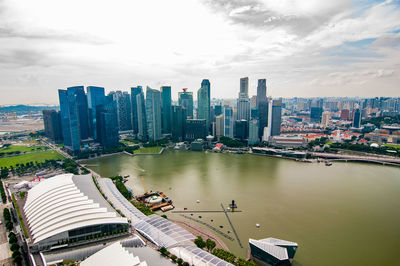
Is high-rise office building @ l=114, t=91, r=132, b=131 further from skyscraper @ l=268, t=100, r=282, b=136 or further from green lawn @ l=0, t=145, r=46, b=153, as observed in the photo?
skyscraper @ l=268, t=100, r=282, b=136

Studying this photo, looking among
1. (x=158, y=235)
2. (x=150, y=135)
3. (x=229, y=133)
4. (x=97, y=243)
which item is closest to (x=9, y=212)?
(x=97, y=243)

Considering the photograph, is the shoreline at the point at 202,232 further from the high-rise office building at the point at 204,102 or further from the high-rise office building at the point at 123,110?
the high-rise office building at the point at 123,110

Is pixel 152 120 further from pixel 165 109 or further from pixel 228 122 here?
pixel 228 122

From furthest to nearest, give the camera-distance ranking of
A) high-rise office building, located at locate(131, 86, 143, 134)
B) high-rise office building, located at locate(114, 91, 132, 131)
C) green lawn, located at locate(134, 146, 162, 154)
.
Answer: high-rise office building, located at locate(114, 91, 132, 131), high-rise office building, located at locate(131, 86, 143, 134), green lawn, located at locate(134, 146, 162, 154)

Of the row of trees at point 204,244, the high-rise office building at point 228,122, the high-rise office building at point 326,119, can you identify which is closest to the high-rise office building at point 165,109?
the high-rise office building at point 228,122

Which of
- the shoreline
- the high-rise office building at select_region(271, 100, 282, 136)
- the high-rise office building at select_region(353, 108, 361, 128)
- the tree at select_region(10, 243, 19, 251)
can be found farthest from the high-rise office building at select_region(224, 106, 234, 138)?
the tree at select_region(10, 243, 19, 251)

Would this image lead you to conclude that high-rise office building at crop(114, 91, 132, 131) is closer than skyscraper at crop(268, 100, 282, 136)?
No
